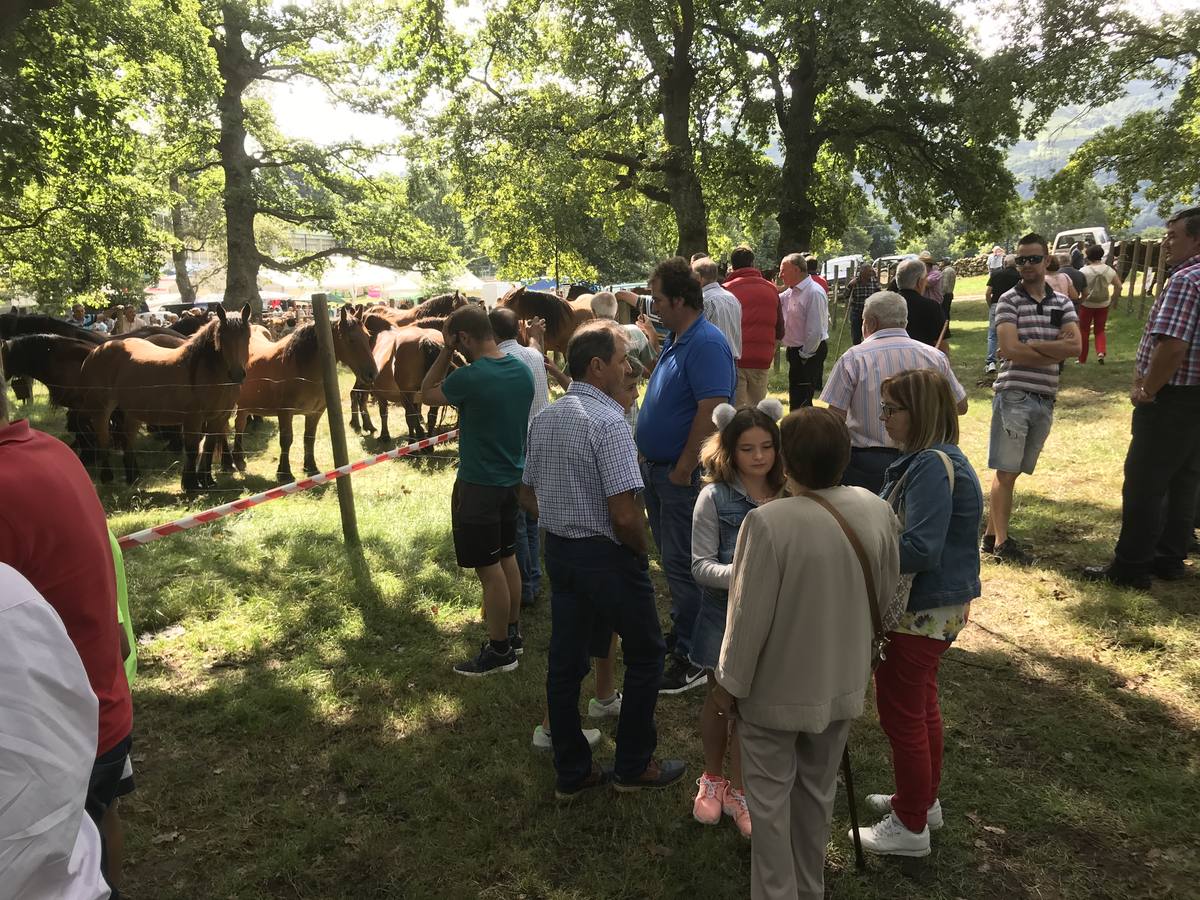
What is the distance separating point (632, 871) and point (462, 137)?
16.6 metres

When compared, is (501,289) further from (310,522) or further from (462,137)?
(310,522)

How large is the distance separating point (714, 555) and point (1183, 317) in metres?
3.46

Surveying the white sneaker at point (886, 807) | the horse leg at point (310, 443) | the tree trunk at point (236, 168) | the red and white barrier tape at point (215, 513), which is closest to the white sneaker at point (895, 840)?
the white sneaker at point (886, 807)

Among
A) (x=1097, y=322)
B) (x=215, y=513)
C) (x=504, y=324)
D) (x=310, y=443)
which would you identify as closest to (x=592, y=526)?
(x=504, y=324)

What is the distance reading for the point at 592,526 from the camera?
9.52 feet

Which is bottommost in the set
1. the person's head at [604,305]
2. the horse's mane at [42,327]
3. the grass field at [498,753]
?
the grass field at [498,753]

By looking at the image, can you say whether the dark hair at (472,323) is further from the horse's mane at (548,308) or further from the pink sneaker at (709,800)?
the horse's mane at (548,308)

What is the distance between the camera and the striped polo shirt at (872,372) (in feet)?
12.1

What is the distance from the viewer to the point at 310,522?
6891 millimetres

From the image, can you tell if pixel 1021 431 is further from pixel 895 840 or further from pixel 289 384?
pixel 289 384

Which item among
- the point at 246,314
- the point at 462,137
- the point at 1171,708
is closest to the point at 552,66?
A: the point at 462,137

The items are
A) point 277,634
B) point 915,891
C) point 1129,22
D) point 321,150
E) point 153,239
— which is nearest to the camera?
point 915,891

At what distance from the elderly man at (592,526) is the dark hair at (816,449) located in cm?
77

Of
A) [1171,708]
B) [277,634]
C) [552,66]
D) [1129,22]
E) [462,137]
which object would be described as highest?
[1129,22]
